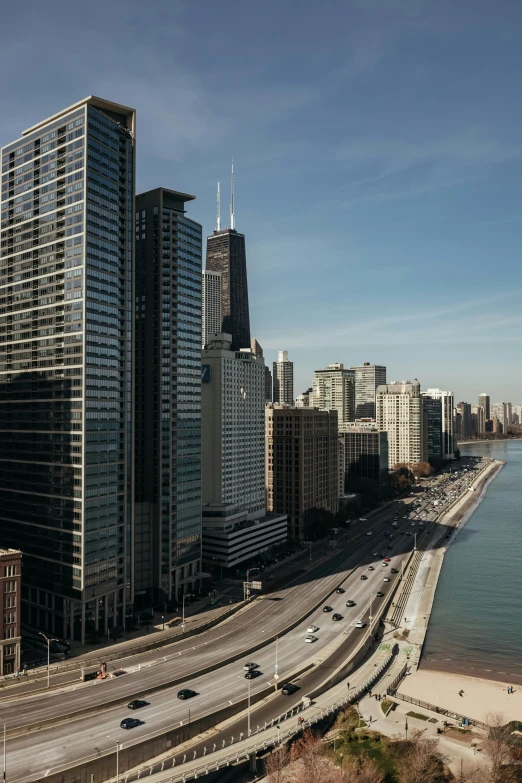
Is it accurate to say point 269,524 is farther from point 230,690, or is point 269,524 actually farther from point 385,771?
point 385,771

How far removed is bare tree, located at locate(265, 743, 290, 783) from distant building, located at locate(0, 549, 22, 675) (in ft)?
139

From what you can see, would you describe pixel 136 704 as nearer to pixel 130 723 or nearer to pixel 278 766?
pixel 130 723

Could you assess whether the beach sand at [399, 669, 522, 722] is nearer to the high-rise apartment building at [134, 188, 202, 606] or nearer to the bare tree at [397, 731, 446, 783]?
the bare tree at [397, 731, 446, 783]

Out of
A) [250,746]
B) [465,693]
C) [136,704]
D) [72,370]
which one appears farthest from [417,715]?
[72,370]

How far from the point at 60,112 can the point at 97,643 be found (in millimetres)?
91629

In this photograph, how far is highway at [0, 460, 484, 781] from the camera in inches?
2640

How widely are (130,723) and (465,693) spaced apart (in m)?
48.7

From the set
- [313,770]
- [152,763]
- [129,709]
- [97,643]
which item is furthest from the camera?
[97,643]

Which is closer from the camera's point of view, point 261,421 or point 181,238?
point 181,238

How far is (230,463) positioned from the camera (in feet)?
544

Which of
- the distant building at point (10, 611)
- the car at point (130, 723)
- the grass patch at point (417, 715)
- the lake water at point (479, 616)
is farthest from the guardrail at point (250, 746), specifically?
the distant building at point (10, 611)

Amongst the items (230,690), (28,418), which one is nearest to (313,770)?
(230,690)

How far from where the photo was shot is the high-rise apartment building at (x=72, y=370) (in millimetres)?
107312

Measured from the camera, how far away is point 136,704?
3024 inches
